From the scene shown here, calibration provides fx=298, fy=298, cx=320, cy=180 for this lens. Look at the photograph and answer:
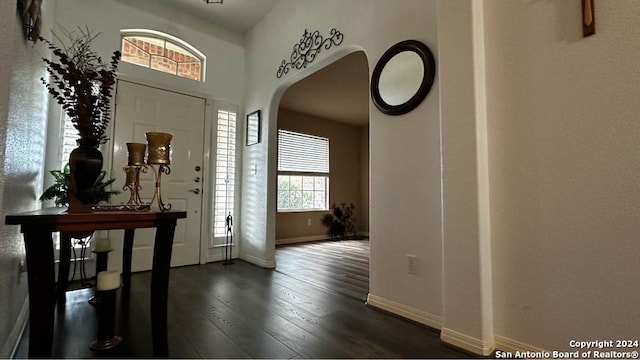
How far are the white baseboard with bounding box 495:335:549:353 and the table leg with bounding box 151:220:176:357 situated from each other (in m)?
1.77

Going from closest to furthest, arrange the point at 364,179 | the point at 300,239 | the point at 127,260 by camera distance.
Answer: the point at 127,260 < the point at 300,239 < the point at 364,179

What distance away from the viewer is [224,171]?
3994 mm

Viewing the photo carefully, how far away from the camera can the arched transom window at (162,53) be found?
11.3ft

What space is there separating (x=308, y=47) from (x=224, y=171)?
192 centimetres

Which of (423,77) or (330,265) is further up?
(423,77)

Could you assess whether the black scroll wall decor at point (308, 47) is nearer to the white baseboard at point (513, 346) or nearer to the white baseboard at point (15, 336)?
the white baseboard at point (513, 346)

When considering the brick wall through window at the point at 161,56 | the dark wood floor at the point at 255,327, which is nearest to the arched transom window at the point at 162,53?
the brick wall through window at the point at 161,56

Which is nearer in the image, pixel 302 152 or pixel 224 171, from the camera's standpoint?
pixel 224 171

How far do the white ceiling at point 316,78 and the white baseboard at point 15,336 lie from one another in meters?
3.14

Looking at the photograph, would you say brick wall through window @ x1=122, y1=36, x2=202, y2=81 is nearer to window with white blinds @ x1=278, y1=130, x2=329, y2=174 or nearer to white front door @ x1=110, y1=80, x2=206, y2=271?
white front door @ x1=110, y1=80, x2=206, y2=271

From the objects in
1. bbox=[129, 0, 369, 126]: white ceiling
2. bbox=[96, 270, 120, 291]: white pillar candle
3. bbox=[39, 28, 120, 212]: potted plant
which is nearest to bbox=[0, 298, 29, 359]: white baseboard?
bbox=[96, 270, 120, 291]: white pillar candle

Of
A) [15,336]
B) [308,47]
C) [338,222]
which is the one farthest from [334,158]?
[15,336]

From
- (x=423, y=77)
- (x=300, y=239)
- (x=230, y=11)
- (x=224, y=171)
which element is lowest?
(x=300, y=239)

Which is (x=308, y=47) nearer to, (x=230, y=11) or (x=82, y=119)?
(x=230, y=11)
